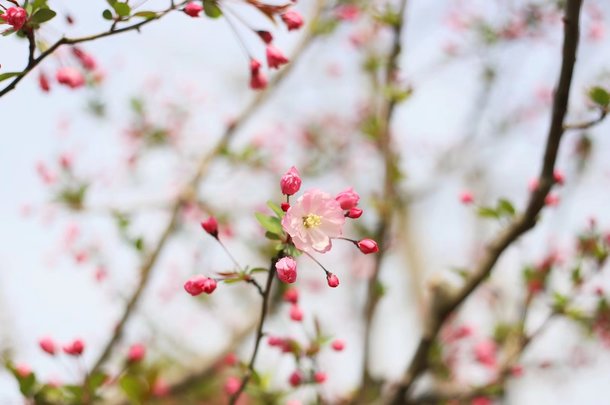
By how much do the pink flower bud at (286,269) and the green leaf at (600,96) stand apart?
1033 mm

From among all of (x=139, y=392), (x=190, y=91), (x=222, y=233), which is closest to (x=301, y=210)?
(x=139, y=392)

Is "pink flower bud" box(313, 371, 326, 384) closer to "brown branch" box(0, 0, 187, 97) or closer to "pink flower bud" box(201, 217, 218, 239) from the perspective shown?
"pink flower bud" box(201, 217, 218, 239)

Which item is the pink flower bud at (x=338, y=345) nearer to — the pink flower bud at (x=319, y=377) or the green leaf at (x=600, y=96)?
the pink flower bud at (x=319, y=377)

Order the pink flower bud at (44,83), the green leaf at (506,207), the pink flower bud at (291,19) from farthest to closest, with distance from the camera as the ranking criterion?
the green leaf at (506,207)
the pink flower bud at (44,83)
the pink flower bud at (291,19)

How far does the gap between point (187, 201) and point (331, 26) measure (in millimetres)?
1297

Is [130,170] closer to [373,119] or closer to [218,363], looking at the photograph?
[218,363]

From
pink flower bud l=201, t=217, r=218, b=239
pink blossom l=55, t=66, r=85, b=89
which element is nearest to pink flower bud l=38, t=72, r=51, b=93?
pink blossom l=55, t=66, r=85, b=89

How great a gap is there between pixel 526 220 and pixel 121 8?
1.40 meters

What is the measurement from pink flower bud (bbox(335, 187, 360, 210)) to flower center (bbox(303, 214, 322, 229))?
6cm

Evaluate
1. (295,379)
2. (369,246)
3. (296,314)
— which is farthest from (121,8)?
(295,379)

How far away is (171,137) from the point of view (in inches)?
181

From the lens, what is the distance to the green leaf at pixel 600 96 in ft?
5.37

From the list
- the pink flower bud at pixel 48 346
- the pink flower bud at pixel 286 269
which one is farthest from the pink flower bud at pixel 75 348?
the pink flower bud at pixel 286 269

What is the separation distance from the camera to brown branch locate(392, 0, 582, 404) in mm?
1660
